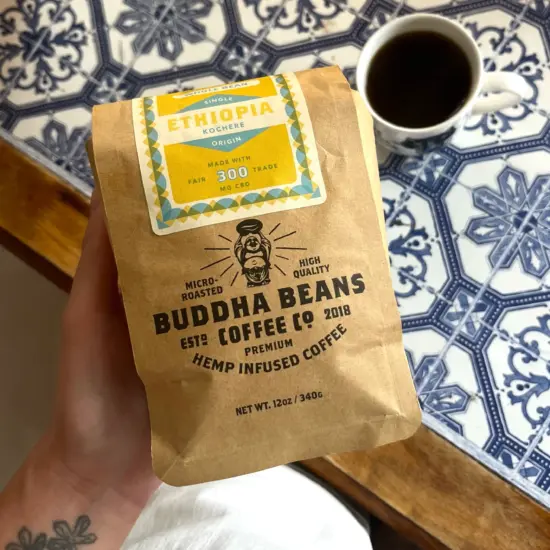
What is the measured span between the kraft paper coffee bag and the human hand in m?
0.13

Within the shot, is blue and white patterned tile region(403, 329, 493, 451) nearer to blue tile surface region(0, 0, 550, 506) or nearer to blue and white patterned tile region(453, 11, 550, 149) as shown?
blue tile surface region(0, 0, 550, 506)

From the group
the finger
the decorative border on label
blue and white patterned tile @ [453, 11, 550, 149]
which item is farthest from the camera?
blue and white patterned tile @ [453, 11, 550, 149]

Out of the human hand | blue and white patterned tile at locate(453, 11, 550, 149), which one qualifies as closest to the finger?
the human hand

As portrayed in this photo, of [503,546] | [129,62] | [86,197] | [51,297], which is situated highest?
[129,62]

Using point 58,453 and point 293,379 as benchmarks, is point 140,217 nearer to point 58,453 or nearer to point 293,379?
point 293,379

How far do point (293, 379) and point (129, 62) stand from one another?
0.43m

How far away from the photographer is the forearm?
1.67 feet

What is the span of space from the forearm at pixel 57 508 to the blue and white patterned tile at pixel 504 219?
14.9 inches

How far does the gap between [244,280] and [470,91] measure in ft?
0.94

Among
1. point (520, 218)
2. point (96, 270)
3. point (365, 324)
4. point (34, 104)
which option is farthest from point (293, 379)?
point (34, 104)

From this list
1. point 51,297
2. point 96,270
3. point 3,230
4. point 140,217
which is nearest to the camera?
point 140,217

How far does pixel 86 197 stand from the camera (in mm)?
607

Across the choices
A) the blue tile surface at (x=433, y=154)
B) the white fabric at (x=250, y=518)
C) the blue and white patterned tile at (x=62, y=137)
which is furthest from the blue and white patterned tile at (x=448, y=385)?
the blue and white patterned tile at (x=62, y=137)

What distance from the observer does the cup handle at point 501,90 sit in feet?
1.67
